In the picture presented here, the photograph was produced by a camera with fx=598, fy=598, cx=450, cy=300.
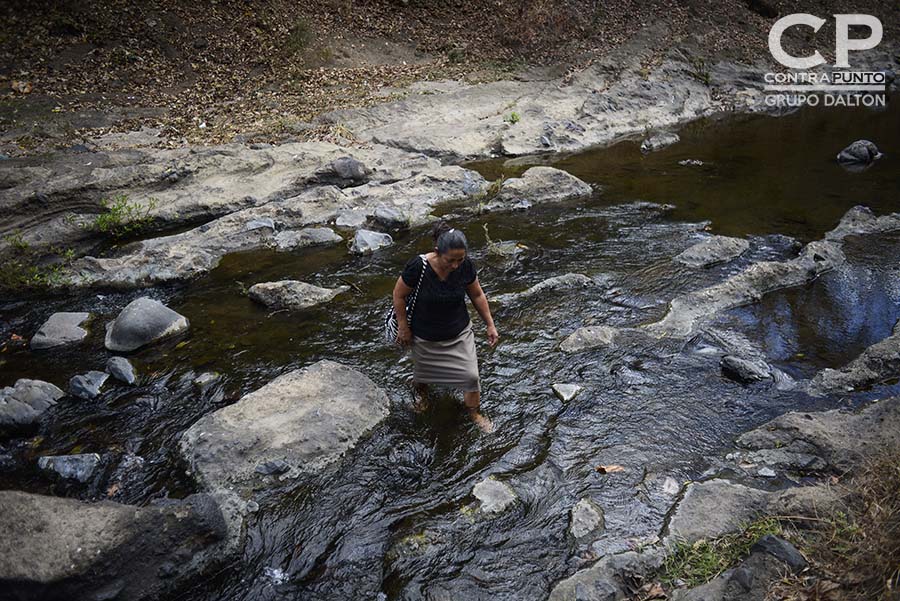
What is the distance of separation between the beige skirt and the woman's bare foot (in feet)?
0.94

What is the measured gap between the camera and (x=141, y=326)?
7090mm

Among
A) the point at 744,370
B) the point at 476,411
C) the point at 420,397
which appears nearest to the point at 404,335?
the point at 420,397

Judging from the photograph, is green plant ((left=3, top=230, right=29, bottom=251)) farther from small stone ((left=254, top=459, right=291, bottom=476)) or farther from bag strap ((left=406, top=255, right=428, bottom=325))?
bag strap ((left=406, top=255, right=428, bottom=325))

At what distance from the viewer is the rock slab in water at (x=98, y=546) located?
11.8ft

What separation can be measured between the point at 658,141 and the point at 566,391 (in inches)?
444

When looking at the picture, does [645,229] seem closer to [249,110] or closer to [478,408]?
[478,408]

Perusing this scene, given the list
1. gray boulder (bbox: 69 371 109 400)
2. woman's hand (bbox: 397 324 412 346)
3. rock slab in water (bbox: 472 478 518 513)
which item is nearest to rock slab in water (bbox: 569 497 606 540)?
rock slab in water (bbox: 472 478 518 513)

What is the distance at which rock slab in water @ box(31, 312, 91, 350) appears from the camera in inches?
284

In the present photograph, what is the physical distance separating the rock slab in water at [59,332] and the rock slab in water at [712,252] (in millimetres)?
8176

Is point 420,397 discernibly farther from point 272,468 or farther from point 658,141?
point 658,141

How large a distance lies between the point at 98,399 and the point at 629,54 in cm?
1839

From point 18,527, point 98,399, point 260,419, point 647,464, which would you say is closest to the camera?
point 18,527

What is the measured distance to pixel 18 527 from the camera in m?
3.80

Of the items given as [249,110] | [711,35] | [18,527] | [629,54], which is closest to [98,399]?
[18,527]
